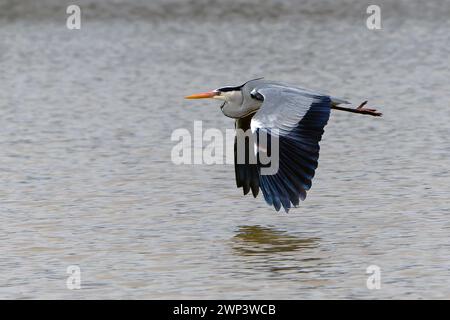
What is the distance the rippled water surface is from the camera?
355 inches

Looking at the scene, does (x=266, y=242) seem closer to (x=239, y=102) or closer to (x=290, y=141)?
(x=290, y=141)

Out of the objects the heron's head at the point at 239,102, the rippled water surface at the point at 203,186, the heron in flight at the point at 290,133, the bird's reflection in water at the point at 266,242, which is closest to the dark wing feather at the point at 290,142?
the heron in flight at the point at 290,133

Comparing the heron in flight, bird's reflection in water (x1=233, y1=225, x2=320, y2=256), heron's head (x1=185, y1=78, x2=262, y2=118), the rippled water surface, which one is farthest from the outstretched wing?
heron's head (x1=185, y1=78, x2=262, y2=118)

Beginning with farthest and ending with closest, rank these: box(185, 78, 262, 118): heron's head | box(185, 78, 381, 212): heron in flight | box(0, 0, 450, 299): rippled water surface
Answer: box(185, 78, 262, 118): heron's head → box(185, 78, 381, 212): heron in flight → box(0, 0, 450, 299): rippled water surface

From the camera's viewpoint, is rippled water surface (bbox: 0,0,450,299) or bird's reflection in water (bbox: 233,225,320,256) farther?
bird's reflection in water (bbox: 233,225,320,256)

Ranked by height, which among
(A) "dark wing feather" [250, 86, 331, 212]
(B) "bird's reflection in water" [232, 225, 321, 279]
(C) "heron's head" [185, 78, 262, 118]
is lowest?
(B) "bird's reflection in water" [232, 225, 321, 279]

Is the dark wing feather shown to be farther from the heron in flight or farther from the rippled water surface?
the rippled water surface

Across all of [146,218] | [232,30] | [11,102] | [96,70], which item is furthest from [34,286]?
[232,30]

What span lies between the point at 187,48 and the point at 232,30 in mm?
4257

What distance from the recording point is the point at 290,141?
32.1 ft

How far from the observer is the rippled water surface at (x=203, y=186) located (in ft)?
29.6

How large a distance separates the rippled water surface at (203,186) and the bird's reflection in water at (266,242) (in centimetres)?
2

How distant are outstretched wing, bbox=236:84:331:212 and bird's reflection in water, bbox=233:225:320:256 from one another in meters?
0.27

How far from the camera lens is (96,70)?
23719 mm
